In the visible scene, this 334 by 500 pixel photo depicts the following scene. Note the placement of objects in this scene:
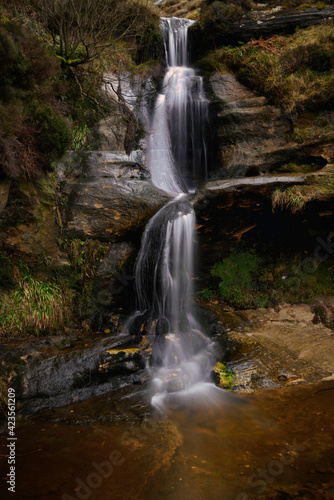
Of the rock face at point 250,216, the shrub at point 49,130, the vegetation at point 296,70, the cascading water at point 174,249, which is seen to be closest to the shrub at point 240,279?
the rock face at point 250,216

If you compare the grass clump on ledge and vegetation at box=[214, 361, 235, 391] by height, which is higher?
the grass clump on ledge

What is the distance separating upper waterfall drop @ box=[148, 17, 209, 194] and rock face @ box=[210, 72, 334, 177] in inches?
20.1

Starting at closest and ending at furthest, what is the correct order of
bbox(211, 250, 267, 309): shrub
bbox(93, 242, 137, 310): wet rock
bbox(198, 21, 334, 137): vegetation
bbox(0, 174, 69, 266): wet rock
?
bbox(0, 174, 69, 266): wet rock, bbox(93, 242, 137, 310): wet rock, bbox(211, 250, 267, 309): shrub, bbox(198, 21, 334, 137): vegetation

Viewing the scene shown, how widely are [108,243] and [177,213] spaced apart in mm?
1828

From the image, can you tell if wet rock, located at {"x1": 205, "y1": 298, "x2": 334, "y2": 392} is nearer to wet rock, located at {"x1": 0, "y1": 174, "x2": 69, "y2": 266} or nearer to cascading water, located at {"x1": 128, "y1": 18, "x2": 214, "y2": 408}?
cascading water, located at {"x1": 128, "y1": 18, "x2": 214, "y2": 408}

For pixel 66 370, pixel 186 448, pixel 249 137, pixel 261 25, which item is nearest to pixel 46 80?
pixel 249 137

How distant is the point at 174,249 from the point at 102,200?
2.13m

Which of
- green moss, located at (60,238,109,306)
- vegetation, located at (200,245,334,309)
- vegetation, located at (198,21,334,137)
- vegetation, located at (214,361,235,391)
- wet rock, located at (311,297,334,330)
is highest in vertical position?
vegetation, located at (198,21,334,137)

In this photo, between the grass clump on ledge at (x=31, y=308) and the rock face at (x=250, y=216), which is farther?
the rock face at (x=250, y=216)

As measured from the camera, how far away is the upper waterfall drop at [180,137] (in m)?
8.74

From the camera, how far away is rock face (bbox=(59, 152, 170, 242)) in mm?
6594

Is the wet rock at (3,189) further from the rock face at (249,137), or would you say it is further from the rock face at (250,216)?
the rock face at (249,137)

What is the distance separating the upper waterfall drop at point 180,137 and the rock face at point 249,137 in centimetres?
51

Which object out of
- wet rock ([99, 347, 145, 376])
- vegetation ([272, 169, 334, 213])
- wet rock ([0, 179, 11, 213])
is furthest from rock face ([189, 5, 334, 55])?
wet rock ([99, 347, 145, 376])
